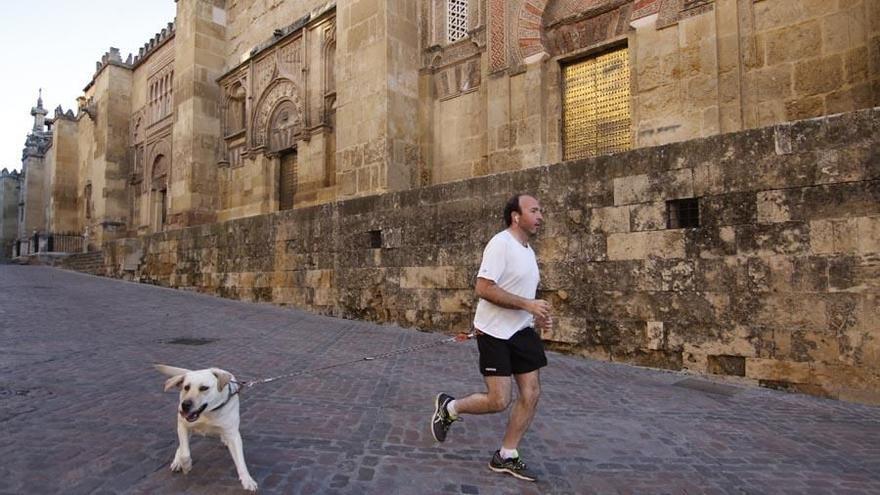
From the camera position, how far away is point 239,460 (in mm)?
2703

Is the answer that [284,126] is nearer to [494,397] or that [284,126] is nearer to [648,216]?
[648,216]

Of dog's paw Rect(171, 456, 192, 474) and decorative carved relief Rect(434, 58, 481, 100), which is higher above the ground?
decorative carved relief Rect(434, 58, 481, 100)

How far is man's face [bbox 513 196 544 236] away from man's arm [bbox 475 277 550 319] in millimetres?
424

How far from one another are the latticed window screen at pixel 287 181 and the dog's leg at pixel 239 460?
1424cm

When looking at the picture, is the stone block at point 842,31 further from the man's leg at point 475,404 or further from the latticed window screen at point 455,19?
the man's leg at point 475,404

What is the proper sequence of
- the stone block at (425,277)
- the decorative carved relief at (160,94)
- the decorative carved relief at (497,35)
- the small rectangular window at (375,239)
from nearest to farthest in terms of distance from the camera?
the stone block at (425,277), the small rectangular window at (375,239), the decorative carved relief at (497,35), the decorative carved relief at (160,94)

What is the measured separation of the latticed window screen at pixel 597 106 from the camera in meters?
9.34

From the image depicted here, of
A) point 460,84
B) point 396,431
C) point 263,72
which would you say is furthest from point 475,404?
point 263,72

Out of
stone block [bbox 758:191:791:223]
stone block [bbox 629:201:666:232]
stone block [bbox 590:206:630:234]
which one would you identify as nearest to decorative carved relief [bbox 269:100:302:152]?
stone block [bbox 590:206:630:234]

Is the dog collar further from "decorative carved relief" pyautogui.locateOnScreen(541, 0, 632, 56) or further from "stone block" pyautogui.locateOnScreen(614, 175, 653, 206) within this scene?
"decorative carved relief" pyautogui.locateOnScreen(541, 0, 632, 56)

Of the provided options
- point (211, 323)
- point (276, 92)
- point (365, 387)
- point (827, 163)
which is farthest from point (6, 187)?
point (827, 163)

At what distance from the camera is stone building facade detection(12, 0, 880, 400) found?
5945mm

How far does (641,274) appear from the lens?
5891mm

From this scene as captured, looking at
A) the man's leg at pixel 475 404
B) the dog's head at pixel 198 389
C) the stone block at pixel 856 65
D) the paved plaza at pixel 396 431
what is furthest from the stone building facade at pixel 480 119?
the dog's head at pixel 198 389
